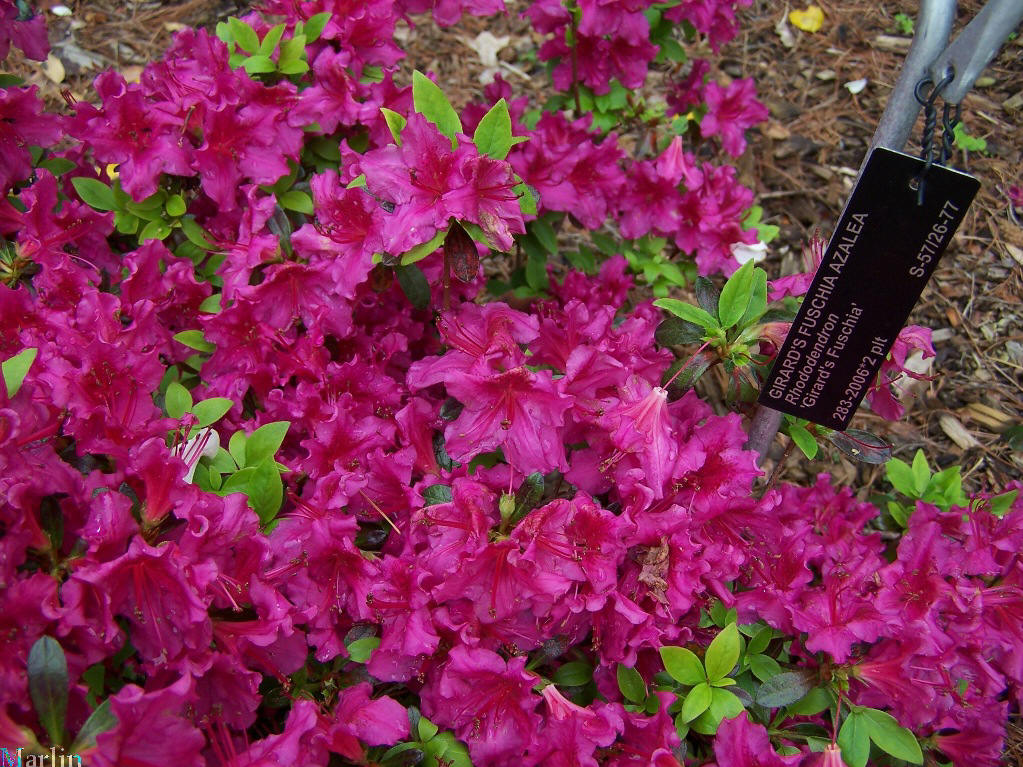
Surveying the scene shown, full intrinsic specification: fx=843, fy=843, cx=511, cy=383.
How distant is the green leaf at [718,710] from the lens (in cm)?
140

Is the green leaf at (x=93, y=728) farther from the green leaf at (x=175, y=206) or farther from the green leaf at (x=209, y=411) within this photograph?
the green leaf at (x=175, y=206)

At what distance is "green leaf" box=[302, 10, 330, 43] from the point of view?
1.88 meters

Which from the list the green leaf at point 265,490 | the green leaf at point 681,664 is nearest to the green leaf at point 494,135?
the green leaf at point 265,490

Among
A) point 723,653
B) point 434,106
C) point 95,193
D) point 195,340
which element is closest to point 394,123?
point 434,106

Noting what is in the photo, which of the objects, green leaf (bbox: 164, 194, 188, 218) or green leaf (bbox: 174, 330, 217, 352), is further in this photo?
green leaf (bbox: 164, 194, 188, 218)

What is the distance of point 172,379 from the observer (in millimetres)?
1716

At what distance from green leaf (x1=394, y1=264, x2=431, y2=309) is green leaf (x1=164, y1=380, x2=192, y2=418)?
463 mm

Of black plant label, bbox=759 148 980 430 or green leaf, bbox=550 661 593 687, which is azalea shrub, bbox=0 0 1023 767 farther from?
black plant label, bbox=759 148 980 430

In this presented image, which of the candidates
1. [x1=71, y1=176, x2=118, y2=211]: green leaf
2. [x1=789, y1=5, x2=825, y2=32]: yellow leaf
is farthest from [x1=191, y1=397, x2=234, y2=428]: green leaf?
[x1=789, y1=5, x2=825, y2=32]: yellow leaf

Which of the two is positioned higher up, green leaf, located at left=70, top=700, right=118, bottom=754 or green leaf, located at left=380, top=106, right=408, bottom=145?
green leaf, located at left=380, top=106, right=408, bottom=145

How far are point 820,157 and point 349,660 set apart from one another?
261 centimetres

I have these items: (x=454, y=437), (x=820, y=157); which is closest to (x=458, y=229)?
(x=454, y=437)

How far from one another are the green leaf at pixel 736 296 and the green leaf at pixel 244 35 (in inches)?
47.0

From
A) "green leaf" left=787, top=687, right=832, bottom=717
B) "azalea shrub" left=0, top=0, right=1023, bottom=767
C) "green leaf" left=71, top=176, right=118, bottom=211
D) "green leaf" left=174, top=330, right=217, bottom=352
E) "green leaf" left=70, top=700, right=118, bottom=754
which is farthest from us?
"green leaf" left=71, top=176, right=118, bottom=211
